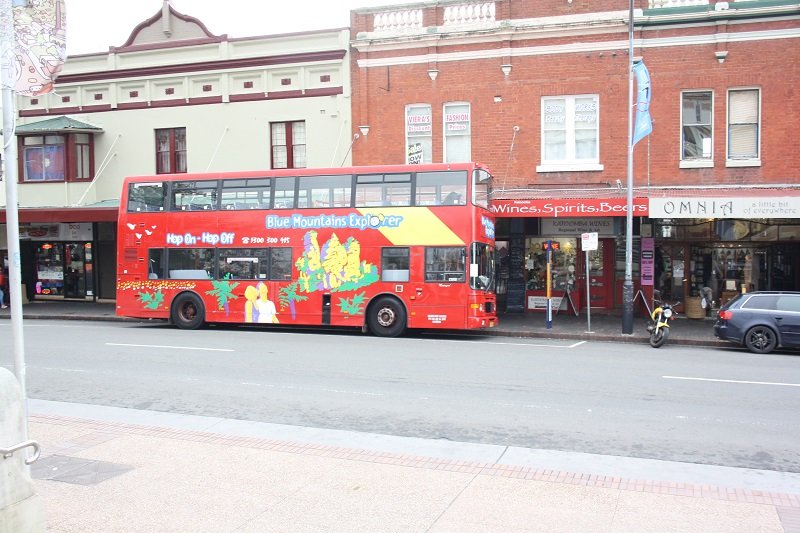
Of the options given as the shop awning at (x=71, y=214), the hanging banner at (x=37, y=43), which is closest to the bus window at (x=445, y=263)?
the hanging banner at (x=37, y=43)

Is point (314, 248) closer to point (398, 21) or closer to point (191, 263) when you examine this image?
point (191, 263)

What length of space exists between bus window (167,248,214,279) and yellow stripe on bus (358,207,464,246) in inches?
202

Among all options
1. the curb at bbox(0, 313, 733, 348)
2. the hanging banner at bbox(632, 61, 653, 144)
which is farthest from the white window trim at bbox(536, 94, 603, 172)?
the curb at bbox(0, 313, 733, 348)

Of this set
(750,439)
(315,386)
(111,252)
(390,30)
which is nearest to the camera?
(750,439)

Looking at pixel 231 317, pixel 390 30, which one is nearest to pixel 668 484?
pixel 231 317

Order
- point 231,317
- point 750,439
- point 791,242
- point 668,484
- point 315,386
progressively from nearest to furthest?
point 668,484 < point 750,439 < point 315,386 < point 231,317 < point 791,242

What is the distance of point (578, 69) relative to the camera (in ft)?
69.7

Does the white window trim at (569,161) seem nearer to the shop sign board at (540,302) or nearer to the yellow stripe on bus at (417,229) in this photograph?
the shop sign board at (540,302)

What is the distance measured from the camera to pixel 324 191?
18.5 m

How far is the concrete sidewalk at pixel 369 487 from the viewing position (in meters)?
5.34

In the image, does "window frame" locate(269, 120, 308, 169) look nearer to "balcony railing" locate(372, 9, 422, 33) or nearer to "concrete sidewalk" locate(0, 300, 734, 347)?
"balcony railing" locate(372, 9, 422, 33)

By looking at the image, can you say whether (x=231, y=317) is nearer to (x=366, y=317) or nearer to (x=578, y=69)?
(x=366, y=317)

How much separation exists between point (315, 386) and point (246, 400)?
Answer: 4.39ft

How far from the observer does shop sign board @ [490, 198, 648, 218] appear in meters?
19.2
